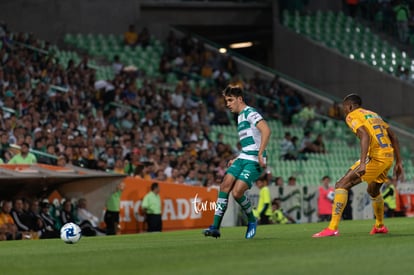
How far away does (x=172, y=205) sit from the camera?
25.8 m

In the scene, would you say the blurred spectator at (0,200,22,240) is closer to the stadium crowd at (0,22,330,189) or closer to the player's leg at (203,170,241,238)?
the stadium crowd at (0,22,330,189)

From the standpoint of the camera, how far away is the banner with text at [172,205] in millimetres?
24938

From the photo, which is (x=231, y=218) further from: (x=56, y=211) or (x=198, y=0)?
(x=198, y=0)

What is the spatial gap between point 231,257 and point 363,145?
3.57m

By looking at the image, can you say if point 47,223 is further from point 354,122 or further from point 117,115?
point 354,122

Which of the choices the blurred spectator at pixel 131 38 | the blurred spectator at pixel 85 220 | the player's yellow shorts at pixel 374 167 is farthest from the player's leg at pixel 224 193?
the blurred spectator at pixel 131 38

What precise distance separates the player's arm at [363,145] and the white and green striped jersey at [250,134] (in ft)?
4.71

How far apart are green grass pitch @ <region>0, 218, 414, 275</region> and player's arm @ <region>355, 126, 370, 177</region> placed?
935mm

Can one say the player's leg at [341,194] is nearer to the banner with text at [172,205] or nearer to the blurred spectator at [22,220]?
the blurred spectator at [22,220]

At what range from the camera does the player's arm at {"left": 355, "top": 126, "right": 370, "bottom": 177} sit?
1380 centimetres

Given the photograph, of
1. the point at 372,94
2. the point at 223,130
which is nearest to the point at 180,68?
the point at 223,130

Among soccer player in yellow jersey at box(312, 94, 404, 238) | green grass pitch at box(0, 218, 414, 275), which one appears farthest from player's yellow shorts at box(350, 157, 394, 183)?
green grass pitch at box(0, 218, 414, 275)

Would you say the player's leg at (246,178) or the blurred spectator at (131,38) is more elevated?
the blurred spectator at (131,38)

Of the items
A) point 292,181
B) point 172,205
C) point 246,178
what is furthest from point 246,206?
point 292,181
